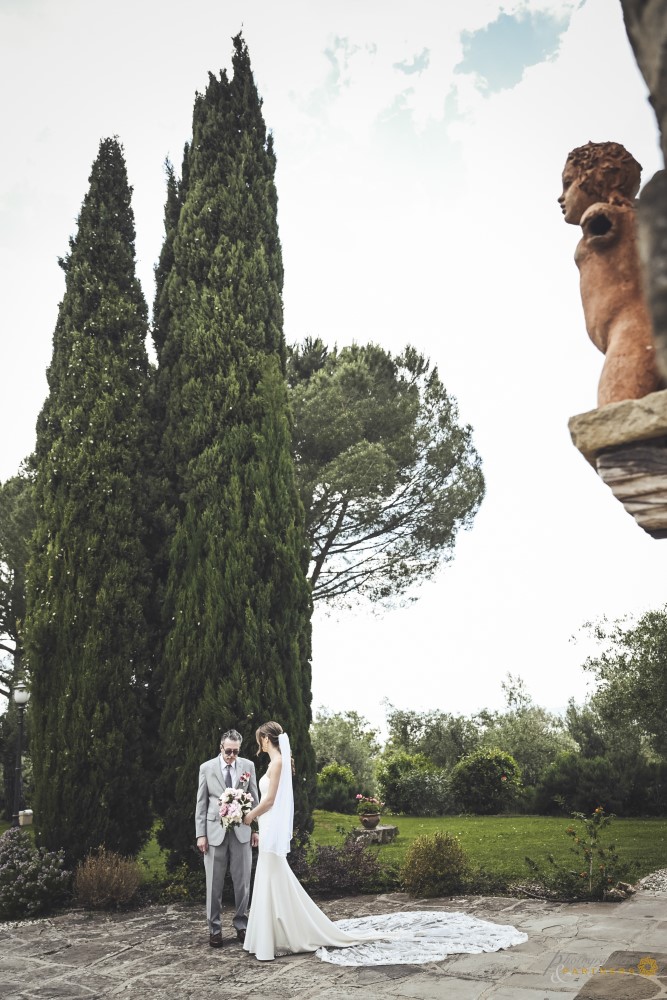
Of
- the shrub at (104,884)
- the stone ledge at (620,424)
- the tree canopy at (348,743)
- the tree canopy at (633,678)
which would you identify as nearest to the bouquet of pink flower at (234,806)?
the shrub at (104,884)

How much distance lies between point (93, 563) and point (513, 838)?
7.86 meters

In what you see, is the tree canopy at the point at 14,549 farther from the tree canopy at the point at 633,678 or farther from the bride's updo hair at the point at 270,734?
the tree canopy at the point at 633,678

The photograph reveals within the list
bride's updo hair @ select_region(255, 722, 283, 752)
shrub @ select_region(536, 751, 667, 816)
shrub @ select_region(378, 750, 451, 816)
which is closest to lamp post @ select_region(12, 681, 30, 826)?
bride's updo hair @ select_region(255, 722, 283, 752)

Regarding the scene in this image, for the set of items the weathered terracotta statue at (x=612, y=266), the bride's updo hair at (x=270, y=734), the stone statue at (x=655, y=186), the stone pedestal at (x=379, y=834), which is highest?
the weathered terracotta statue at (x=612, y=266)

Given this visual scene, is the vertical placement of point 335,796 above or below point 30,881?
below

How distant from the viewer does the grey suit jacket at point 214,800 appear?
20.4 ft

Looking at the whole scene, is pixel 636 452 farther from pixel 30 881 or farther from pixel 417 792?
pixel 417 792

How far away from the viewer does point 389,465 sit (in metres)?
13.8

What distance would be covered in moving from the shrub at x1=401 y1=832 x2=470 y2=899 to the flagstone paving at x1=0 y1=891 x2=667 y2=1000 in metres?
0.72

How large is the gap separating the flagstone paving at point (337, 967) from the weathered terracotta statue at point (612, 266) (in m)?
3.82

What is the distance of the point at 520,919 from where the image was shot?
6.43 metres

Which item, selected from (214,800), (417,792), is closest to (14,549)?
(417,792)

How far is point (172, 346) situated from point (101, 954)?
7119mm

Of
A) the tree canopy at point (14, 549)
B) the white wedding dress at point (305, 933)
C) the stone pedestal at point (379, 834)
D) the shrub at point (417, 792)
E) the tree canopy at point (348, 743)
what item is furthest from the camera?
the tree canopy at point (348, 743)
